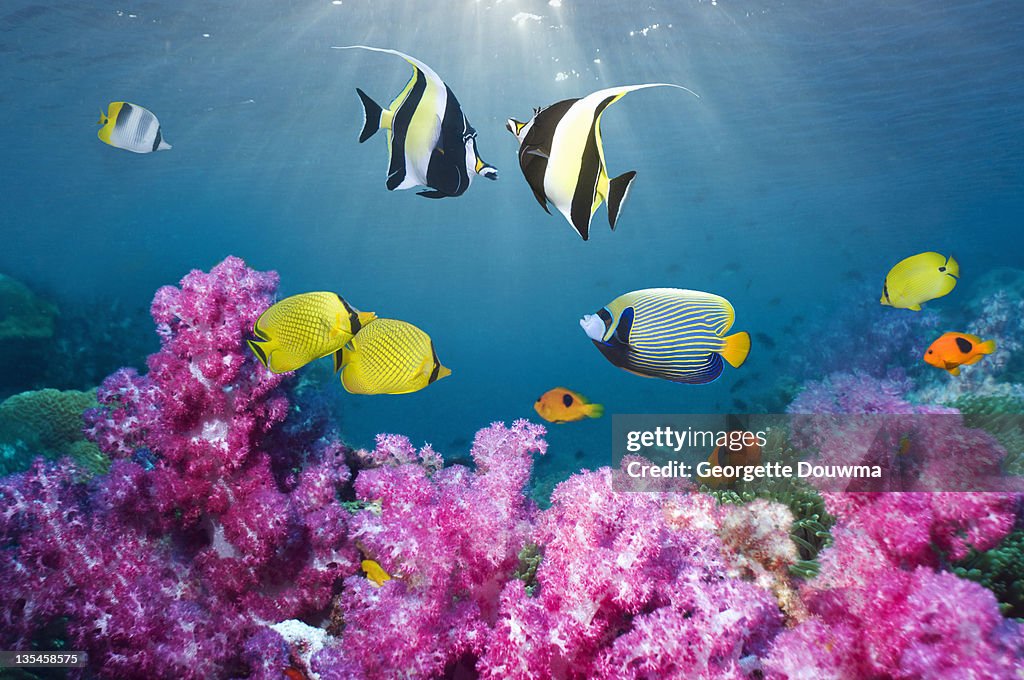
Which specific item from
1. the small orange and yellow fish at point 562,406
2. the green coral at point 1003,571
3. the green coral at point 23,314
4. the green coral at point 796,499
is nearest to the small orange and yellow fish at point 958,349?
the green coral at point 796,499

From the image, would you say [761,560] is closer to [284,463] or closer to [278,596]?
[278,596]

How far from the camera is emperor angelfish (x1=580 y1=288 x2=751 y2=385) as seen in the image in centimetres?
190

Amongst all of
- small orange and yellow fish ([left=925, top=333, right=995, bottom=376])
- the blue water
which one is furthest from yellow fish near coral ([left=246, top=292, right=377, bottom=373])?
small orange and yellow fish ([left=925, top=333, right=995, bottom=376])

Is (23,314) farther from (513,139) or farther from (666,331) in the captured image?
(666,331)

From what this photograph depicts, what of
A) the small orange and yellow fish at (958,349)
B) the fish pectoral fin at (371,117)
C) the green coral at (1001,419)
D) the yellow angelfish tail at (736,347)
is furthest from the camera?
the small orange and yellow fish at (958,349)

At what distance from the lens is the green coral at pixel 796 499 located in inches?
119

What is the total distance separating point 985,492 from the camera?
7.65ft

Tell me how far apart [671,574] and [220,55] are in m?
23.1

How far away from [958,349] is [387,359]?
14.4 ft

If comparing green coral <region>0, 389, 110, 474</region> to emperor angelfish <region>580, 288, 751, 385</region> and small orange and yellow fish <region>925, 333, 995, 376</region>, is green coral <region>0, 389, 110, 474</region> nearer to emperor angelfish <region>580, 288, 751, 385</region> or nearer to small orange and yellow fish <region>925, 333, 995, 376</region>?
emperor angelfish <region>580, 288, 751, 385</region>

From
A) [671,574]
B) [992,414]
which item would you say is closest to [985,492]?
[671,574]

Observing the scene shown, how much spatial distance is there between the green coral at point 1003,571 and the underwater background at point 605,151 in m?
0.02

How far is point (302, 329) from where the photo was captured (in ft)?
7.77

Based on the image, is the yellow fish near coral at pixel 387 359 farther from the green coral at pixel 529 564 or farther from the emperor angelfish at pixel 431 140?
the green coral at pixel 529 564
